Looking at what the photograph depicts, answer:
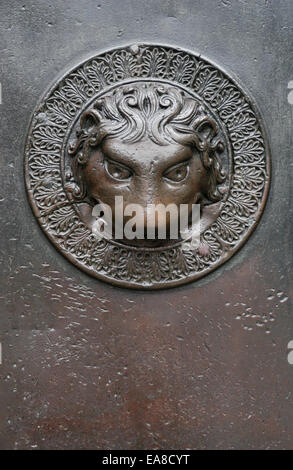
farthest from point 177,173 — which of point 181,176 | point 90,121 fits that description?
point 90,121

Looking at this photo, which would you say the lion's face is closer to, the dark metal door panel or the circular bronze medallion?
the circular bronze medallion

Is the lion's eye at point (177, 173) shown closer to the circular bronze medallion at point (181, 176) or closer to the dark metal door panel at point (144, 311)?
the circular bronze medallion at point (181, 176)

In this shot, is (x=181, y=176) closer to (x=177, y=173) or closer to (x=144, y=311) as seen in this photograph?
(x=177, y=173)

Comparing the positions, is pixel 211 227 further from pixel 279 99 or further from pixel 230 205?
pixel 279 99

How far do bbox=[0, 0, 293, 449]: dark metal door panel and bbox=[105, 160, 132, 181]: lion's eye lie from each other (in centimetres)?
15

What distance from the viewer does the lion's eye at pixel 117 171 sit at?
0.88 meters

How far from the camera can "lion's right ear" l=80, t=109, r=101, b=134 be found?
35.1 inches

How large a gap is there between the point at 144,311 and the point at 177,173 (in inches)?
8.8

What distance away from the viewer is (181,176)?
34.9 inches

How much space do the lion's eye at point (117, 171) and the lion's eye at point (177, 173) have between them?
0.19 ft

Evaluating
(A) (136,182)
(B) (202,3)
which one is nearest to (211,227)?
(A) (136,182)

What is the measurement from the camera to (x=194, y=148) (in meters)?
0.89

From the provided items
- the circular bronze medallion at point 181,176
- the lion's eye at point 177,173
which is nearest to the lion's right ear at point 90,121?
the circular bronze medallion at point 181,176

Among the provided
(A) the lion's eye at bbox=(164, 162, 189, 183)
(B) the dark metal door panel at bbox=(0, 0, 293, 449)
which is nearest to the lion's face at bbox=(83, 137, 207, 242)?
(A) the lion's eye at bbox=(164, 162, 189, 183)
